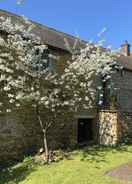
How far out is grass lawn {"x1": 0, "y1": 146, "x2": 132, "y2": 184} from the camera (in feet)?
32.4

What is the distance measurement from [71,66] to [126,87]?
8.59 meters

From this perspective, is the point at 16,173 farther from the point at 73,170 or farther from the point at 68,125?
the point at 68,125

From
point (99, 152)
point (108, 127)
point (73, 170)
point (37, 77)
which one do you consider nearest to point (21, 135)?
point (37, 77)

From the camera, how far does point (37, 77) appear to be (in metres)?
12.9

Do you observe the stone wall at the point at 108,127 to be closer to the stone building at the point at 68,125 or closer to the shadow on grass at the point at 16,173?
the stone building at the point at 68,125

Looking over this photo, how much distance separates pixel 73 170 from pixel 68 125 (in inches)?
224

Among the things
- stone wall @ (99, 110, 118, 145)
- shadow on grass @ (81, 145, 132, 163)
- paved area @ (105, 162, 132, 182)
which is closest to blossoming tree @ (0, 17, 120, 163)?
shadow on grass @ (81, 145, 132, 163)

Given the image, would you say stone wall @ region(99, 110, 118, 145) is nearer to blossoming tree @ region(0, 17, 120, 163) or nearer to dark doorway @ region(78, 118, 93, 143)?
dark doorway @ region(78, 118, 93, 143)

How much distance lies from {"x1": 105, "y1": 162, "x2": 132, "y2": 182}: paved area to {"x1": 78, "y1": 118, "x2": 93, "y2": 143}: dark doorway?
6918 mm

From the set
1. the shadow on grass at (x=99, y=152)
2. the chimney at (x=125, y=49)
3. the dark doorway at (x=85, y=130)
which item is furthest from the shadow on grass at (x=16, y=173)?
the chimney at (x=125, y=49)

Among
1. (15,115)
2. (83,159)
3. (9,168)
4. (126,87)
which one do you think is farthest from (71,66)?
(126,87)

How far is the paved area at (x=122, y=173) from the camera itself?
982 cm

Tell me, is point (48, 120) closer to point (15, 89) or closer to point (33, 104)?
point (33, 104)

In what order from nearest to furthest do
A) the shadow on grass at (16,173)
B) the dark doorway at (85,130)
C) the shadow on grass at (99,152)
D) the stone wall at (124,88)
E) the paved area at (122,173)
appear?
the paved area at (122,173) < the shadow on grass at (16,173) < the shadow on grass at (99,152) < the dark doorway at (85,130) < the stone wall at (124,88)
